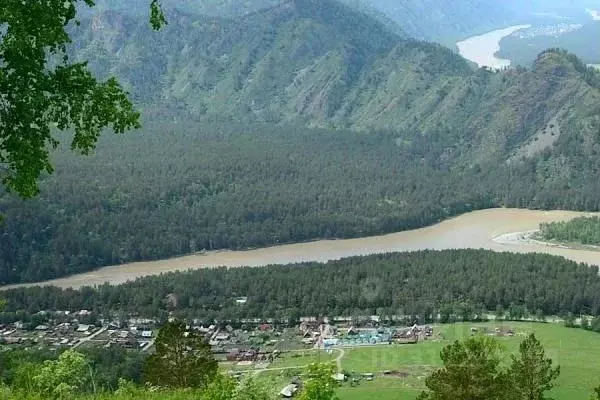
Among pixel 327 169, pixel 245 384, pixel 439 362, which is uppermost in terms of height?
pixel 327 169

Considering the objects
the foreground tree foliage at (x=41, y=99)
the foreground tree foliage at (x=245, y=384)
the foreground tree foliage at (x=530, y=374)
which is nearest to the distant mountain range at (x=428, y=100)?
the foreground tree foliage at (x=530, y=374)

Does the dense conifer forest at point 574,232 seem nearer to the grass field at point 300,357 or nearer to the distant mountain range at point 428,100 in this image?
the distant mountain range at point 428,100

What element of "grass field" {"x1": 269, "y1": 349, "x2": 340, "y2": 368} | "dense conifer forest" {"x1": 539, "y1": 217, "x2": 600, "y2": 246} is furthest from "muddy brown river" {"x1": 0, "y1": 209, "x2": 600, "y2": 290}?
"grass field" {"x1": 269, "y1": 349, "x2": 340, "y2": 368}

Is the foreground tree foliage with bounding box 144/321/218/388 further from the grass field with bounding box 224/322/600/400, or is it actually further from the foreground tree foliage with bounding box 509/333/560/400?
the grass field with bounding box 224/322/600/400

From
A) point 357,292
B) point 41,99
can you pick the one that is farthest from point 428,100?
point 41,99

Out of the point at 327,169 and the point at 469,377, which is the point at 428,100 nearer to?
the point at 327,169

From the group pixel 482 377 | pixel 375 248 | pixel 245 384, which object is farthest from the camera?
pixel 375 248

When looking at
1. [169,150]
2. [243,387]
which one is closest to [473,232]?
[169,150]
